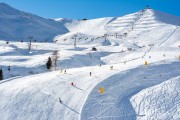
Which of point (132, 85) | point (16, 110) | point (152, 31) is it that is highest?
point (152, 31)

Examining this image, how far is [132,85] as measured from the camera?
36250mm

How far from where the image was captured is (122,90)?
115 feet

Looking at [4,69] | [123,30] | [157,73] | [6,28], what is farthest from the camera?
[6,28]

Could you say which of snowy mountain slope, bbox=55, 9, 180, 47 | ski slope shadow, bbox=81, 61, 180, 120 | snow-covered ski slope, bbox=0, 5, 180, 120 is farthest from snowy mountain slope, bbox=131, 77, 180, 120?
snowy mountain slope, bbox=55, 9, 180, 47

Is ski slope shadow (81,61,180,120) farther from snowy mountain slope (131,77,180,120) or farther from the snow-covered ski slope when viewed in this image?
snowy mountain slope (131,77,180,120)

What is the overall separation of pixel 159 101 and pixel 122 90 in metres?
4.53

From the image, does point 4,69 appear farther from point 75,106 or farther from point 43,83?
point 75,106

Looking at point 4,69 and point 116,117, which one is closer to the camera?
point 116,117

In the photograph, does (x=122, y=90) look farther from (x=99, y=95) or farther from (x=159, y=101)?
(x=159, y=101)

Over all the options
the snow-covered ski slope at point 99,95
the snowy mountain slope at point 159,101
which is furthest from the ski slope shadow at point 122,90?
the snowy mountain slope at point 159,101

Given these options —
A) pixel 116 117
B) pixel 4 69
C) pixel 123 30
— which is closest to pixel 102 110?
pixel 116 117

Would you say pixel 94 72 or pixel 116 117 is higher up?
pixel 94 72

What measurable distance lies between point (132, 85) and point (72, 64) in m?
36.1

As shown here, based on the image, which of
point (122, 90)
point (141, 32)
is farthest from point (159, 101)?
point (141, 32)
